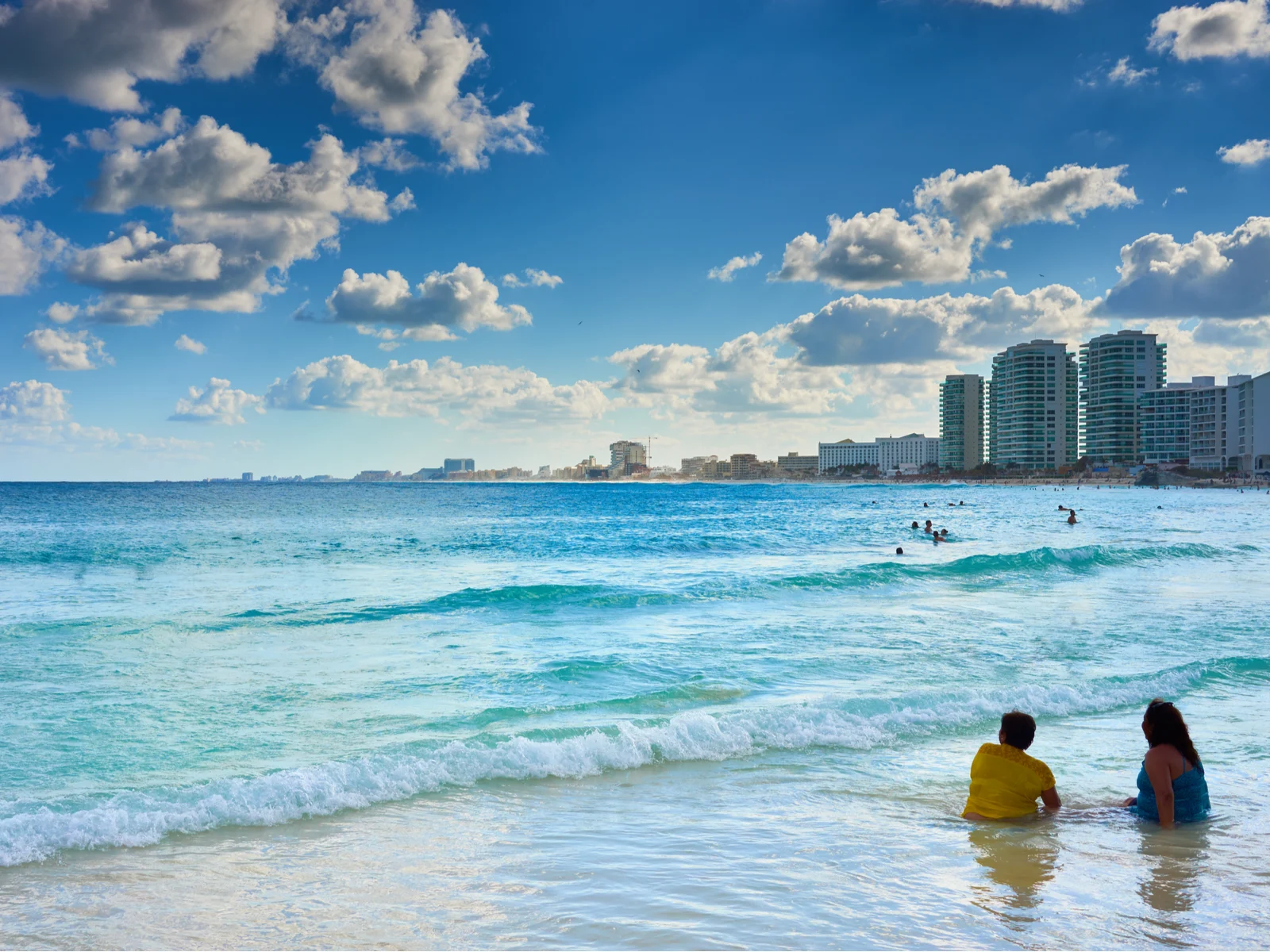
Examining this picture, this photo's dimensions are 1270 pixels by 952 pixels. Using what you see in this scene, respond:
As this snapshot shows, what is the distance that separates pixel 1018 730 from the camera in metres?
6.77

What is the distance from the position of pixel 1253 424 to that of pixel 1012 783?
196906mm

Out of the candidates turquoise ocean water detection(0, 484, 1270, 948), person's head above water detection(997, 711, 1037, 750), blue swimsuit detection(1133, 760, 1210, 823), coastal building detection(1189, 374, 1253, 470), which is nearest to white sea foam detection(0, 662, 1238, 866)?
turquoise ocean water detection(0, 484, 1270, 948)

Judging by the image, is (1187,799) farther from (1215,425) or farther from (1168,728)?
(1215,425)

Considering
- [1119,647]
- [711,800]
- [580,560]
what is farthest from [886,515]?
[711,800]

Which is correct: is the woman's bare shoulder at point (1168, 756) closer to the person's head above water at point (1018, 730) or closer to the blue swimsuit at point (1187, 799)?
the blue swimsuit at point (1187, 799)

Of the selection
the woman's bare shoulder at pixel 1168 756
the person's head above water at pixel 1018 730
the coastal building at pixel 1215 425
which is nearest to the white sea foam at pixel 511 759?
the person's head above water at pixel 1018 730

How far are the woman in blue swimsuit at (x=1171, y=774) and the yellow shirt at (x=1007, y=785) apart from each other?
0.78 meters

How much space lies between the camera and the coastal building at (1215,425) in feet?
574

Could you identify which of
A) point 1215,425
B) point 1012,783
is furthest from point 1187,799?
point 1215,425

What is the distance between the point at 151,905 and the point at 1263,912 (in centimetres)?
715

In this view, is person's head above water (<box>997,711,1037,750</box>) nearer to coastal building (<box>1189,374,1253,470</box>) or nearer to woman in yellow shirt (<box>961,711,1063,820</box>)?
woman in yellow shirt (<box>961,711,1063,820</box>)

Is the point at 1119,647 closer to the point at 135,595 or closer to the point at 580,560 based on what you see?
the point at 580,560

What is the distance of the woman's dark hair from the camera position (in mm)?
6500

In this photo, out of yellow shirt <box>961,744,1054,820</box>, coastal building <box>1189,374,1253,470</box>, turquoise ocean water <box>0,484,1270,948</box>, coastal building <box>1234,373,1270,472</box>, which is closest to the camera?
turquoise ocean water <box>0,484,1270,948</box>
